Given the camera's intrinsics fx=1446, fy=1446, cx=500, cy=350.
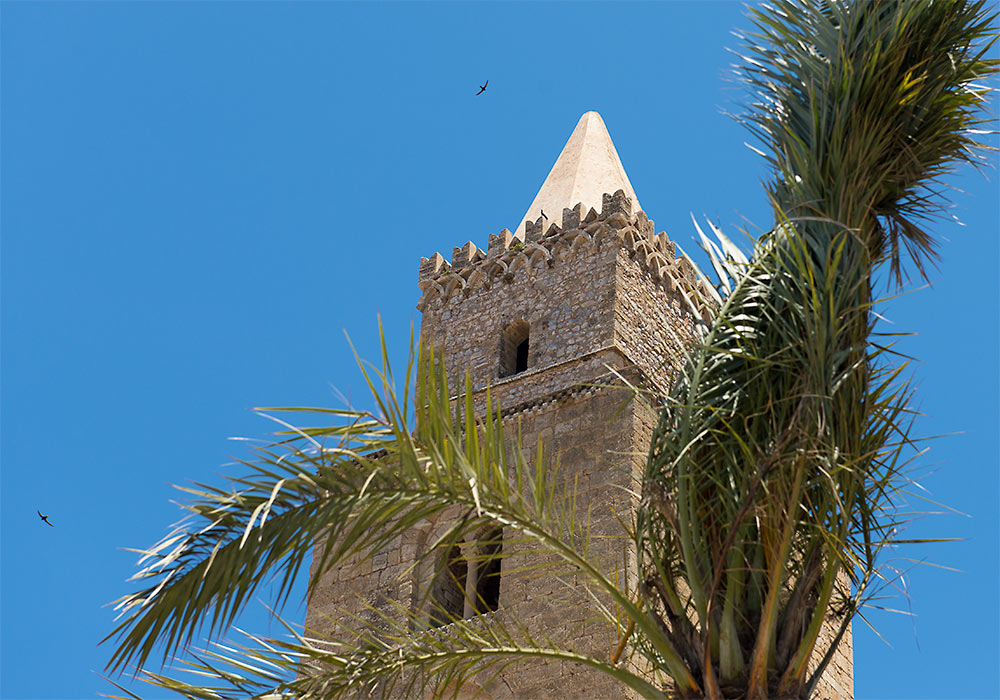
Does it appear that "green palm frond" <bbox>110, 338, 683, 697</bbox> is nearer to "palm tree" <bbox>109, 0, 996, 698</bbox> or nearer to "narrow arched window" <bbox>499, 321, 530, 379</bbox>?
"palm tree" <bbox>109, 0, 996, 698</bbox>

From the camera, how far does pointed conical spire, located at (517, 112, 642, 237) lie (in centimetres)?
1705

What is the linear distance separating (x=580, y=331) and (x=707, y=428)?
776 centimetres

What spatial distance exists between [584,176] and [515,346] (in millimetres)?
2719

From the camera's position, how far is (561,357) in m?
15.1

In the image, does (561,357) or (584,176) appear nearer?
(561,357)


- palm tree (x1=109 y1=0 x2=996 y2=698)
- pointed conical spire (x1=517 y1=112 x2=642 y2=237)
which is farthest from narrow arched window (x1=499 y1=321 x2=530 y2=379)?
palm tree (x1=109 y1=0 x2=996 y2=698)

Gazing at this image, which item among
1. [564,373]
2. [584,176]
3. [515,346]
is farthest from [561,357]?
[584,176]

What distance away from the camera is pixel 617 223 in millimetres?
15891

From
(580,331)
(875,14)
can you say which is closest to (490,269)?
(580,331)

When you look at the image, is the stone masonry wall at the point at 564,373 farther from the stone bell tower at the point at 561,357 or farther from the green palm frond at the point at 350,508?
the green palm frond at the point at 350,508

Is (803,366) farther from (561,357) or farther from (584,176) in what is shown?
(584,176)

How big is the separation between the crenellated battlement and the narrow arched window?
69 cm

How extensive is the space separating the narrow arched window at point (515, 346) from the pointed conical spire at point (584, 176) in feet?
4.37

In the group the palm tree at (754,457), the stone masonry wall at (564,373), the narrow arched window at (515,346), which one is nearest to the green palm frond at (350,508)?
the palm tree at (754,457)
